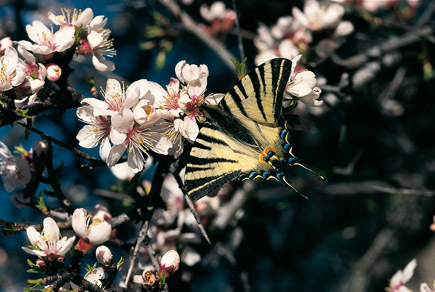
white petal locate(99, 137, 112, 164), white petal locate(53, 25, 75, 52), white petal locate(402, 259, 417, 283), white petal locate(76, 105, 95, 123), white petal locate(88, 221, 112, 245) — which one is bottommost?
white petal locate(402, 259, 417, 283)

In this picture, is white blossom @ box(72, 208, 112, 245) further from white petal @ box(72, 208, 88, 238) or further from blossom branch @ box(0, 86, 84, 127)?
blossom branch @ box(0, 86, 84, 127)

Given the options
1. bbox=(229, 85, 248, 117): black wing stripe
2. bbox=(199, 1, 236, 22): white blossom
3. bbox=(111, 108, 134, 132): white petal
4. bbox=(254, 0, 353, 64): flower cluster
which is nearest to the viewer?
bbox=(111, 108, 134, 132): white petal

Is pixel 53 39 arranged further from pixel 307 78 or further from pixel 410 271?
pixel 410 271

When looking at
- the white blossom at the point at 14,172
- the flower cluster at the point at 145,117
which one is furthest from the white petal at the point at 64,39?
the white blossom at the point at 14,172

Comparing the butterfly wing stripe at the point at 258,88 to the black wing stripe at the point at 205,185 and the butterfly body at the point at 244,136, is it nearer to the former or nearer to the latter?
the butterfly body at the point at 244,136

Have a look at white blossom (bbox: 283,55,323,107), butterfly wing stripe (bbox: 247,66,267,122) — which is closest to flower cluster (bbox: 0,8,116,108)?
butterfly wing stripe (bbox: 247,66,267,122)

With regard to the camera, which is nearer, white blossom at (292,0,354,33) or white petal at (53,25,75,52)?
white petal at (53,25,75,52)

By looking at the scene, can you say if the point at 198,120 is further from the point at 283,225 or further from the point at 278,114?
the point at 283,225

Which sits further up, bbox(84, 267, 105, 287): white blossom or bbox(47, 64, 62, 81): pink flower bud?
bbox(47, 64, 62, 81): pink flower bud
